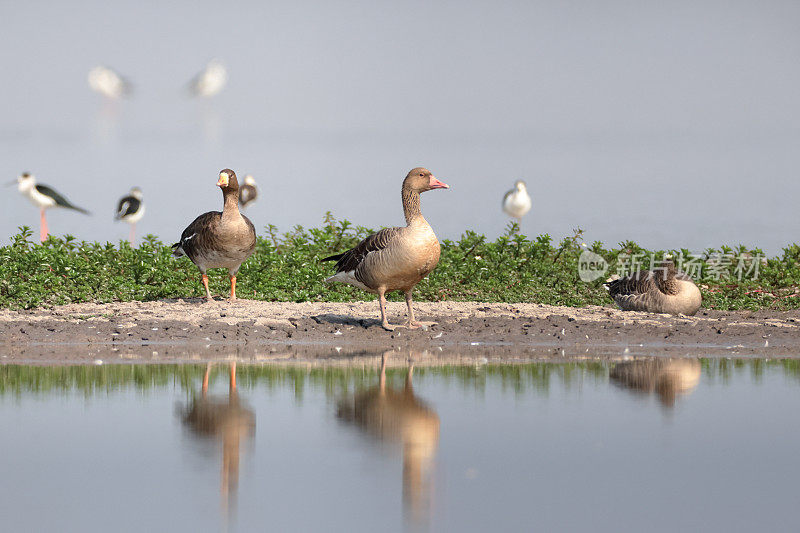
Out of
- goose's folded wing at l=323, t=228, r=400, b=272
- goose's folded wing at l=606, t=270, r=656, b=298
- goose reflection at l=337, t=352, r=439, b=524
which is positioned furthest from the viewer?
goose's folded wing at l=606, t=270, r=656, b=298

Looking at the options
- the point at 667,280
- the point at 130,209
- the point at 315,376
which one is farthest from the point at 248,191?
the point at 315,376

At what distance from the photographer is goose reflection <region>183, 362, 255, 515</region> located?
5180 mm

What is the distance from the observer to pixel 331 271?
19.6 meters

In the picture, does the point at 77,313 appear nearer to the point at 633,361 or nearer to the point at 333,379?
the point at 333,379

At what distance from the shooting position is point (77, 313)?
15.0m

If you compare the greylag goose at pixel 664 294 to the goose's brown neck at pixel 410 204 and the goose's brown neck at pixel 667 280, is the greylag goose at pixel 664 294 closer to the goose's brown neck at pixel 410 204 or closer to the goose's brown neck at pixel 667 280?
the goose's brown neck at pixel 667 280

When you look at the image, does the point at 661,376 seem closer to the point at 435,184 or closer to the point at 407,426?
the point at 407,426

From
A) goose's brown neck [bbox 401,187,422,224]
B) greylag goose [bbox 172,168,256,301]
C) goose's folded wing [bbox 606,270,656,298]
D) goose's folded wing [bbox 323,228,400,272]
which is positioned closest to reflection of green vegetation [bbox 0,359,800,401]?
goose's folded wing [bbox 323,228,400,272]

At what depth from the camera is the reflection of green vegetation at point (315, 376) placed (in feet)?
29.1

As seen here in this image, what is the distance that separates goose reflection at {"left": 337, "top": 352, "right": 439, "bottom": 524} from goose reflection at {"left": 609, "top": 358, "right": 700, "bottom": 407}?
2.13m

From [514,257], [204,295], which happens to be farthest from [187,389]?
[514,257]

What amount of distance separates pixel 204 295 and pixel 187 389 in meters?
9.79

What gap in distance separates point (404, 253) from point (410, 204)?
0.84m

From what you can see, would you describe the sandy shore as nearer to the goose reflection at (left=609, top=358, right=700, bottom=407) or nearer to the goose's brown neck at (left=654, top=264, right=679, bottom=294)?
the goose's brown neck at (left=654, top=264, right=679, bottom=294)
